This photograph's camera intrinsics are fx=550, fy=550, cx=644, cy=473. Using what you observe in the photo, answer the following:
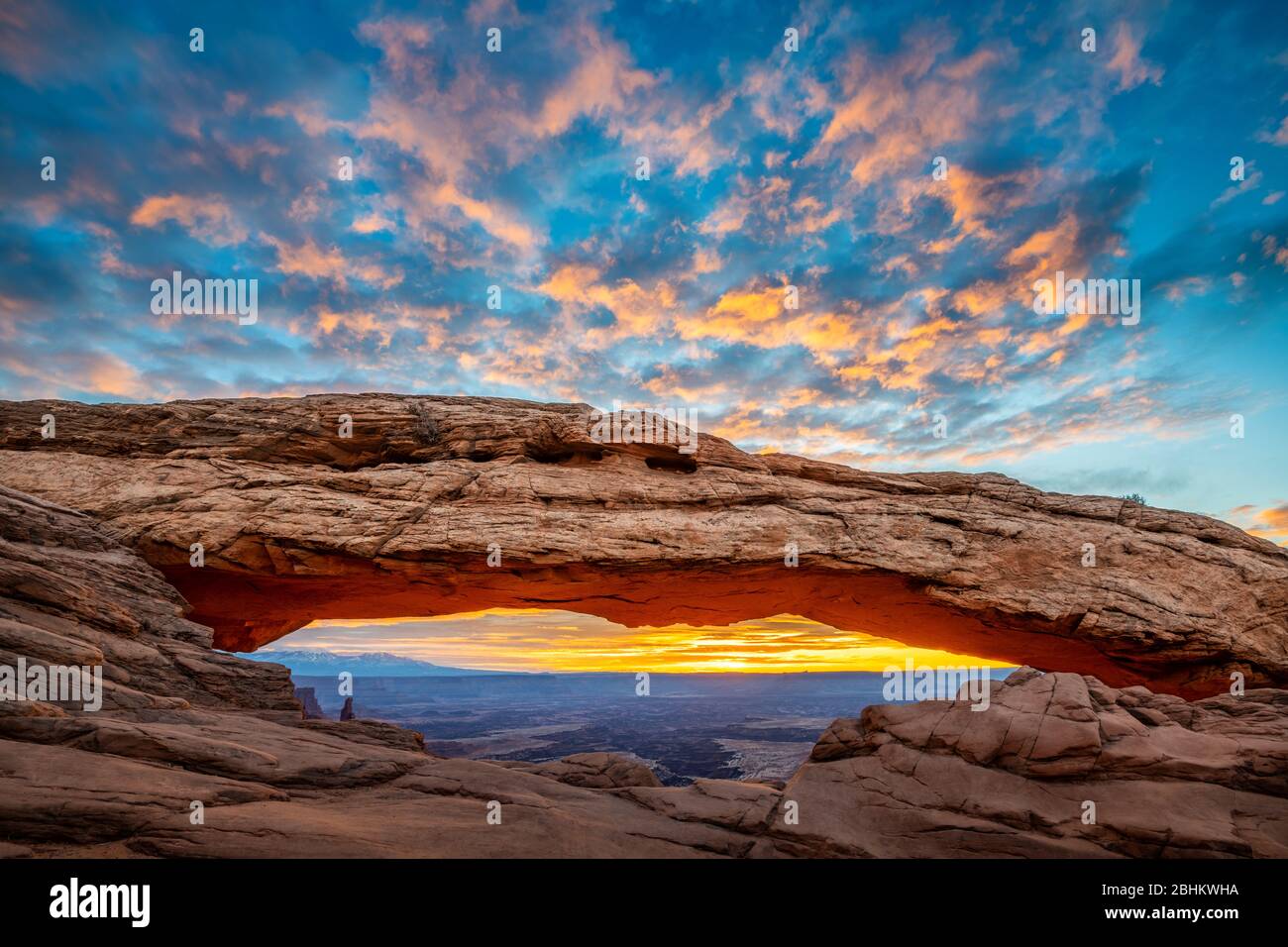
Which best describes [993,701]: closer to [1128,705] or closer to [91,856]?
[1128,705]

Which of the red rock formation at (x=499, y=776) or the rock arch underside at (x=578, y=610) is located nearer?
the red rock formation at (x=499, y=776)

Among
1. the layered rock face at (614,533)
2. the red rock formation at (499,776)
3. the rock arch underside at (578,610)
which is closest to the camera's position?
the red rock formation at (499,776)

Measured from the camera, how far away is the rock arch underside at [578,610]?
9930 millimetres

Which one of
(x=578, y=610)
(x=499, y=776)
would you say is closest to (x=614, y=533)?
(x=578, y=610)

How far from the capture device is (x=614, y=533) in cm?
1905

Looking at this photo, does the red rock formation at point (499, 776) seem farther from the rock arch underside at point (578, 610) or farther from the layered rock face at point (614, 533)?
the layered rock face at point (614, 533)

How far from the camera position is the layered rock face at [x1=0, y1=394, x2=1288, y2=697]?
1806 centimetres

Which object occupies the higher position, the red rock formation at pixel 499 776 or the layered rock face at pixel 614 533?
the layered rock face at pixel 614 533

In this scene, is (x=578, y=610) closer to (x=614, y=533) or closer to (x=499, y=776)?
(x=614, y=533)

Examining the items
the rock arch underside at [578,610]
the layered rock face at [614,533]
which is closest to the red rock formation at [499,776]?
the rock arch underside at [578,610]

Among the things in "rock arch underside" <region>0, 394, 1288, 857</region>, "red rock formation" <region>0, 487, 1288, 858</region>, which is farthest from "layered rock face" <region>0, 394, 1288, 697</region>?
"red rock formation" <region>0, 487, 1288, 858</region>

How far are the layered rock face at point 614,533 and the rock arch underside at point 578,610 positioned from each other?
0.11 m
